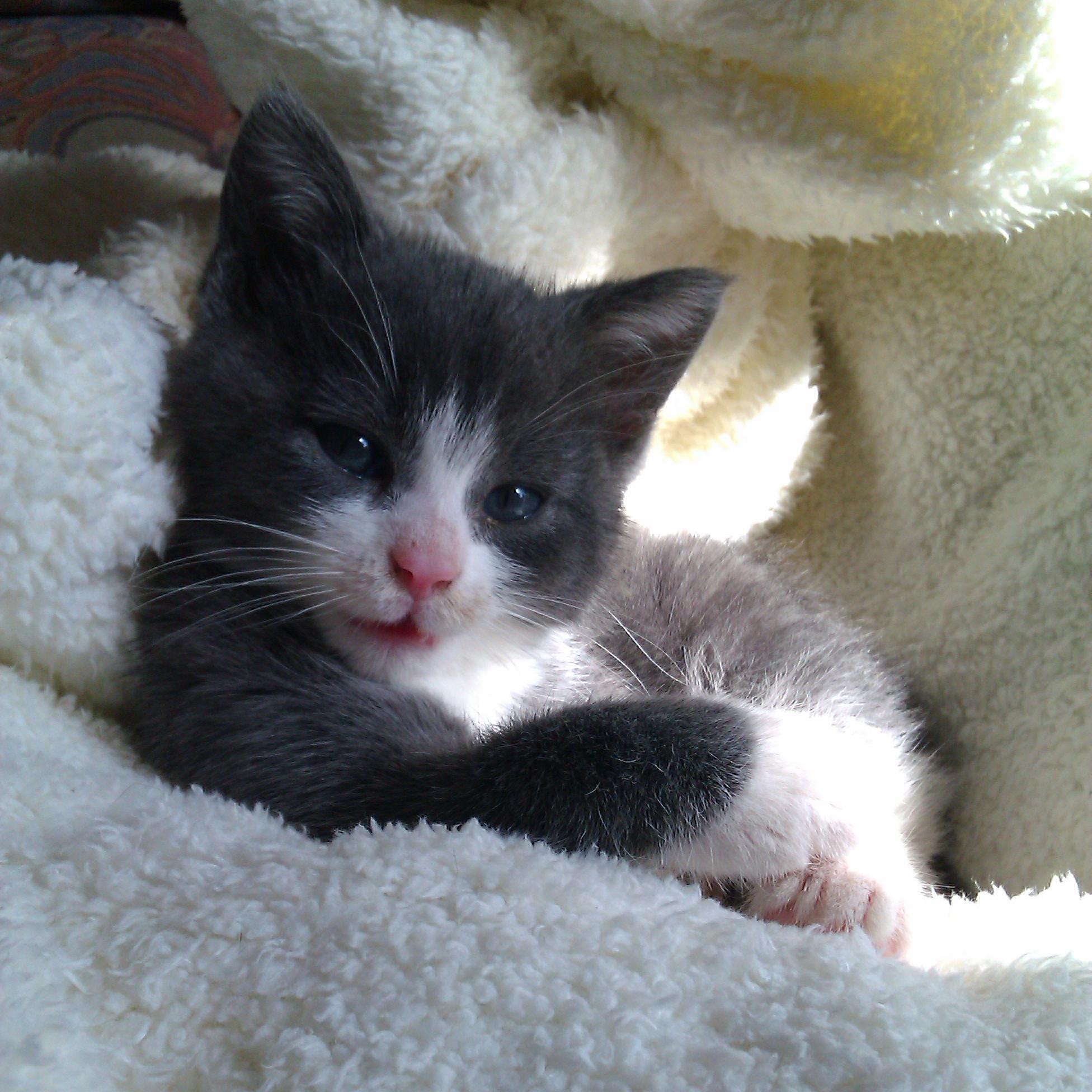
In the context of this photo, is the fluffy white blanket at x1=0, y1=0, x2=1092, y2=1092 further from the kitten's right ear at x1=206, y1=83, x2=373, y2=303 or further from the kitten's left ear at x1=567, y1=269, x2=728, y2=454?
the kitten's left ear at x1=567, y1=269, x2=728, y2=454

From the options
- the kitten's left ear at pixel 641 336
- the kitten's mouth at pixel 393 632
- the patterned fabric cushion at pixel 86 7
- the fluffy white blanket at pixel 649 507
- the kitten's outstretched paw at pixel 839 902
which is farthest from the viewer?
the patterned fabric cushion at pixel 86 7

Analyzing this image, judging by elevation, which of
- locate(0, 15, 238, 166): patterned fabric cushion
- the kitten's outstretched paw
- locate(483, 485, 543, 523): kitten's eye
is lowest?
locate(0, 15, 238, 166): patterned fabric cushion

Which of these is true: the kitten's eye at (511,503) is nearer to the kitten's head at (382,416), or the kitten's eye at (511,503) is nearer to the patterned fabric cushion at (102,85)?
the kitten's head at (382,416)

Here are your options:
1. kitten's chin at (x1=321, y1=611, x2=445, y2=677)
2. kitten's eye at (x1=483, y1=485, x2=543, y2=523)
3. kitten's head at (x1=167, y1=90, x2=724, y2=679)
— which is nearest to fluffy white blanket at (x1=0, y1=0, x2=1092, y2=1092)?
kitten's head at (x1=167, y1=90, x2=724, y2=679)

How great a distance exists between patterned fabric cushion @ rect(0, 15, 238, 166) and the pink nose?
4.49 ft

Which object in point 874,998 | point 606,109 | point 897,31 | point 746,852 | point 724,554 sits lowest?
point 724,554

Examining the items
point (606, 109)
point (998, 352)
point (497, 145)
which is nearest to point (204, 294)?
point (497, 145)

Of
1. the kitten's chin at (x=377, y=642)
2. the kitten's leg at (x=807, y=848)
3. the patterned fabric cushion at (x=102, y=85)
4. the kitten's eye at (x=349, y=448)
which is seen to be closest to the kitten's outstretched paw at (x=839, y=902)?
the kitten's leg at (x=807, y=848)

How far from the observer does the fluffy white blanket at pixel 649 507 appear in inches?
24.9

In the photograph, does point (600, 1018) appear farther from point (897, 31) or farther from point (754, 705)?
point (897, 31)

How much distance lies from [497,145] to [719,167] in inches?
12.6

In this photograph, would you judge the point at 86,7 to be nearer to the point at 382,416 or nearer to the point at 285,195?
the point at 285,195

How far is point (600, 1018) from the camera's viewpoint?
63 centimetres

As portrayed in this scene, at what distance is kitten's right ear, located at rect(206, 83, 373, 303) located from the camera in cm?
103
